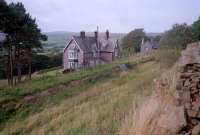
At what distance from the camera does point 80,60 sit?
47.7 m

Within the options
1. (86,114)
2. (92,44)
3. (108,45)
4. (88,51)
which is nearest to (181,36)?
(86,114)

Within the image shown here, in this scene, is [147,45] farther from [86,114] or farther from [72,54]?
[86,114]

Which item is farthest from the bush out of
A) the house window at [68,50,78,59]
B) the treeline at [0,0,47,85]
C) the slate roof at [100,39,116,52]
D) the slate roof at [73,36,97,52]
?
the slate roof at [100,39,116,52]

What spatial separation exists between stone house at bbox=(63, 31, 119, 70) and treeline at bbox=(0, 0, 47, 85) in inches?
464

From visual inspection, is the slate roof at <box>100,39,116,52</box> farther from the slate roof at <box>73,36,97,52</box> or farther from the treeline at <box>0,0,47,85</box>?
the treeline at <box>0,0,47,85</box>

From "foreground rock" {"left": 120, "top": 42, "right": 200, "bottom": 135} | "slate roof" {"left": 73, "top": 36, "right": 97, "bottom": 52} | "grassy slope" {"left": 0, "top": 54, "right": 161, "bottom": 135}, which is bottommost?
"grassy slope" {"left": 0, "top": 54, "right": 161, "bottom": 135}

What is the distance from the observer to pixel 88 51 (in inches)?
1879

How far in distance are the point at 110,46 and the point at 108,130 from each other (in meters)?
45.0

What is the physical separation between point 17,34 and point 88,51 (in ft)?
65.2

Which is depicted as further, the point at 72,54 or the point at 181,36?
the point at 72,54

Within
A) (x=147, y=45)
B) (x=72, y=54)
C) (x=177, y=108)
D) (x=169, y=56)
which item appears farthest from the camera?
(x=147, y=45)

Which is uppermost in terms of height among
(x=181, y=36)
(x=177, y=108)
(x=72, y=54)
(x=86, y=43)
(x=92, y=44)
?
(x=181, y=36)

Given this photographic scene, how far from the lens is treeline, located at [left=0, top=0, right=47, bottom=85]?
81.6 feet

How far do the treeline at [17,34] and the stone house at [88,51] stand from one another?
1179cm
